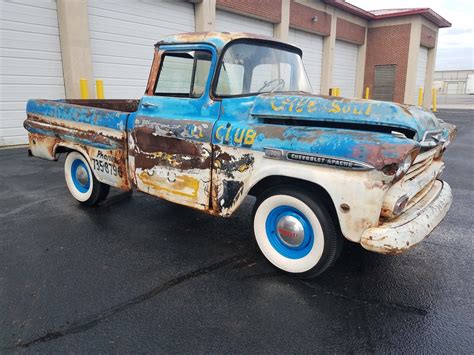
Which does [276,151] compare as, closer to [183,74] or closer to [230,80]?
[230,80]

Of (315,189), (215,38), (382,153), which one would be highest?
(215,38)

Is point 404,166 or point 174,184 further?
point 174,184

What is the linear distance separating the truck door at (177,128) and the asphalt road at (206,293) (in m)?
0.62

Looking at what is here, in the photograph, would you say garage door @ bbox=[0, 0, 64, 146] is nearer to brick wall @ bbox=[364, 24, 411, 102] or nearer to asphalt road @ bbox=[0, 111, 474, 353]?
asphalt road @ bbox=[0, 111, 474, 353]

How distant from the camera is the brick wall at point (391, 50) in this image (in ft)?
66.6

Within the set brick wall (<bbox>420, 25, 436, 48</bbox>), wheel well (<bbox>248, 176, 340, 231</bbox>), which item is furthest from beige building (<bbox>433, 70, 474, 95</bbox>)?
wheel well (<bbox>248, 176, 340, 231</bbox>)

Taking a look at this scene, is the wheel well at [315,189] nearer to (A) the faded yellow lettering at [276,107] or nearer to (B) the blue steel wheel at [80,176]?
(A) the faded yellow lettering at [276,107]

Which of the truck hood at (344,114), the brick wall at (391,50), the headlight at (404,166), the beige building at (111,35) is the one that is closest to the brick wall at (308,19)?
the beige building at (111,35)

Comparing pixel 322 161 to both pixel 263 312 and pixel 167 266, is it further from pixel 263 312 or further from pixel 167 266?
pixel 167 266

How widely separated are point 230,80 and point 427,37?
22717mm

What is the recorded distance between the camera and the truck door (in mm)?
3477

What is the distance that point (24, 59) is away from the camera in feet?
28.3

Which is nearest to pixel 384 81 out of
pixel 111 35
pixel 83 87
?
pixel 111 35

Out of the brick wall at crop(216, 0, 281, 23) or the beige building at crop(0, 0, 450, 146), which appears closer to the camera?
the beige building at crop(0, 0, 450, 146)
